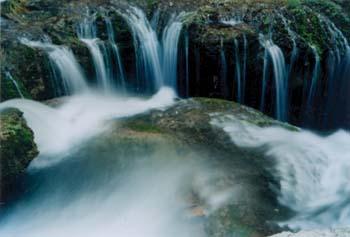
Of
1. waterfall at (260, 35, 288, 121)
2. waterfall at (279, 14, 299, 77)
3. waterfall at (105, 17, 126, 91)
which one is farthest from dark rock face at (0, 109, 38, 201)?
waterfall at (279, 14, 299, 77)

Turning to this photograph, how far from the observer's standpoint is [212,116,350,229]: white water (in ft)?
16.0

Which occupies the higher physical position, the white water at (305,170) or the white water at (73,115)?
the white water at (73,115)

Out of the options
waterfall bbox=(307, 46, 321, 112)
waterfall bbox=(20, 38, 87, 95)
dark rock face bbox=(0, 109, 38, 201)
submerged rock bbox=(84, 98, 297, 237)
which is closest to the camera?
submerged rock bbox=(84, 98, 297, 237)

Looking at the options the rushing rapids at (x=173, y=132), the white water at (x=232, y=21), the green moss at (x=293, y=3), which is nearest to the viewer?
Answer: the rushing rapids at (x=173, y=132)

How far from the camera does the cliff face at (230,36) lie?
756cm

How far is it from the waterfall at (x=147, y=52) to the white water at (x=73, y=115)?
63cm

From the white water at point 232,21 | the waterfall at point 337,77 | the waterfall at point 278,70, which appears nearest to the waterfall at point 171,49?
the white water at point 232,21

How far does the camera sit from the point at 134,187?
17.2 feet

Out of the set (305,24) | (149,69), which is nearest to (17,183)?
(149,69)

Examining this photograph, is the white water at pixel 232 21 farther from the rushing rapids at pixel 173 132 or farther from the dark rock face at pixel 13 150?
the dark rock face at pixel 13 150

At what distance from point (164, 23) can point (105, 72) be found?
1.51m

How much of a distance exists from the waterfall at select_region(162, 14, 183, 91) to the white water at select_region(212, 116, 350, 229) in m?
2.09

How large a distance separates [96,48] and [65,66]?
0.67m

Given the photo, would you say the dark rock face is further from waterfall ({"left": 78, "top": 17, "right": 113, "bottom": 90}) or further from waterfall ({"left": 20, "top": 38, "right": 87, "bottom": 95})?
waterfall ({"left": 78, "top": 17, "right": 113, "bottom": 90})
